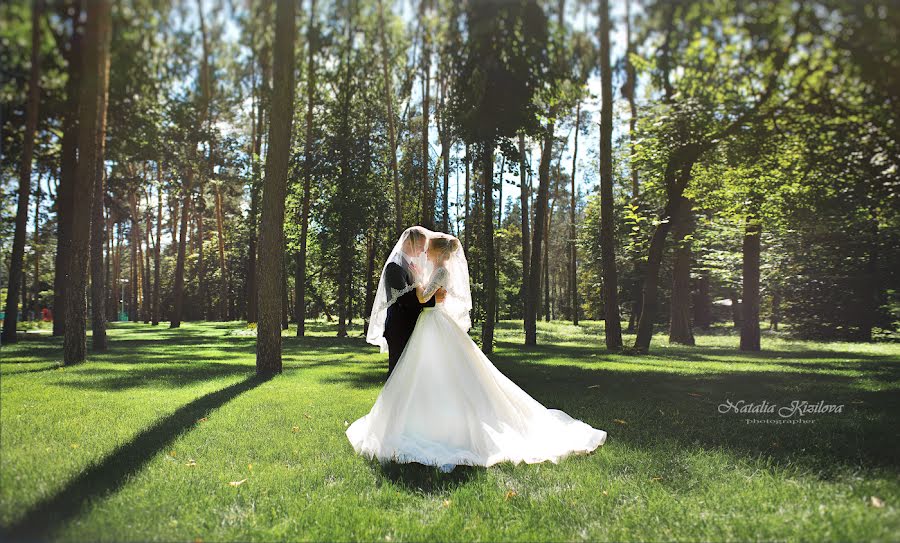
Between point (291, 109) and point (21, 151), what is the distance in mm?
5423

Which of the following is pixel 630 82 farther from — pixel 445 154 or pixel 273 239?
pixel 273 239

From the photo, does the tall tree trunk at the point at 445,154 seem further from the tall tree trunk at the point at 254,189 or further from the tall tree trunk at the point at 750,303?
the tall tree trunk at the point at 750,303

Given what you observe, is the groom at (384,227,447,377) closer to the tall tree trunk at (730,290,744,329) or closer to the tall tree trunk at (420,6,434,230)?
the tall tree trunk at (420,6,434,230)

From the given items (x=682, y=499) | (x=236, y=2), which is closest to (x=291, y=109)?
(x=236, y=2)

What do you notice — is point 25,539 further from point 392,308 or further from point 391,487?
point 392,308

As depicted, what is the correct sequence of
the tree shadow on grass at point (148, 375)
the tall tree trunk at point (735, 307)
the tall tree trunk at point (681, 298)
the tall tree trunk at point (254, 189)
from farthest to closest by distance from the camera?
1. the tall tree trunk at point (735, 307)
2. the tall tree trunk at point (681, 298)
3. the tall tree trunk at point (254, 189)
4. the tree shadow on grass at point (148, 375)

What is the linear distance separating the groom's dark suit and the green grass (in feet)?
3.37

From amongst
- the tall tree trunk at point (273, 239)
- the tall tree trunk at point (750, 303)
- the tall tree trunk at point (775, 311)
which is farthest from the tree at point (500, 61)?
the tall tree trunk at point (775, 311)

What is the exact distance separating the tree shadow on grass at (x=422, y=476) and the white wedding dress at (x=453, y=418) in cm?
8

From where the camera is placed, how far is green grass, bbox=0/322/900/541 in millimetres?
2785

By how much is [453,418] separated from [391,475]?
0.83 meters

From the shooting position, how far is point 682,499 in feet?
11.0

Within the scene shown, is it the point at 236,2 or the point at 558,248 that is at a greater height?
the point at 558,248

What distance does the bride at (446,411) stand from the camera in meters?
4.39
